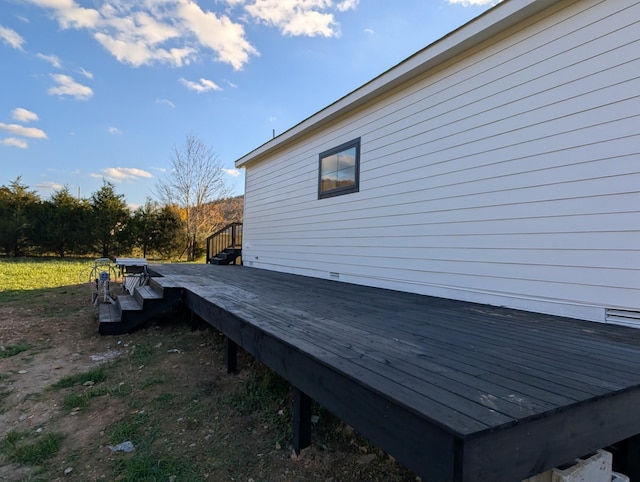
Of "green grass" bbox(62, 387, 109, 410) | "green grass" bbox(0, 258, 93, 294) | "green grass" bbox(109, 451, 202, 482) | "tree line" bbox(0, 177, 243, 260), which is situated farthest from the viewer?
"tree line" bbox(0, 177, 243, 260)

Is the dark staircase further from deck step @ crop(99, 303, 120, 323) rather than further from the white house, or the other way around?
the white house

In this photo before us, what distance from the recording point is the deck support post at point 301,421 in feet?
6.55

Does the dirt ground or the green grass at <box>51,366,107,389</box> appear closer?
the dirt ground

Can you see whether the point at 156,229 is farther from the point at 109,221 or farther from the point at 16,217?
the point at 16,217

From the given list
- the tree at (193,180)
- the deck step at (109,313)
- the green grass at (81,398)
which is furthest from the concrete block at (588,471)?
the tree at (193,180)

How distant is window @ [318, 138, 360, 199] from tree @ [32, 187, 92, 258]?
1284 centimetres

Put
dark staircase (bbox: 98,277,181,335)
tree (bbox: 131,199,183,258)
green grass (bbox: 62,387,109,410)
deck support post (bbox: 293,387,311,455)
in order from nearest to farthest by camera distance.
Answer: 1. deck support post (bbox: 293,387,311,455)
2. green grass (bbox: 62,387,109,410)
3. dark staircase (bbox: 98,277,181,335)
4. tree (bbox: 131,199,183,258)

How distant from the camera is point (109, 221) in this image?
1442 centimetres

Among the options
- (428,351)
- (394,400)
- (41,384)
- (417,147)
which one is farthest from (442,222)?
(41,384)

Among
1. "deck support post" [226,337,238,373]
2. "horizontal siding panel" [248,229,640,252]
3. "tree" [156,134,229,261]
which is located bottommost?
"deck support post" [226,337,238,373]

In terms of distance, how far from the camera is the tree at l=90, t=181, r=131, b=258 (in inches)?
566

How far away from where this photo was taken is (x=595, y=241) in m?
2.64

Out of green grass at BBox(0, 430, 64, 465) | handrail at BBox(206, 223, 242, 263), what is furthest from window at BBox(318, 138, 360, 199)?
handrail at BBox(206, 223, 242, 263)

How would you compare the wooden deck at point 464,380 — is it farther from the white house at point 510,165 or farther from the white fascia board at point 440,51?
the white fascia board at point 440,51
